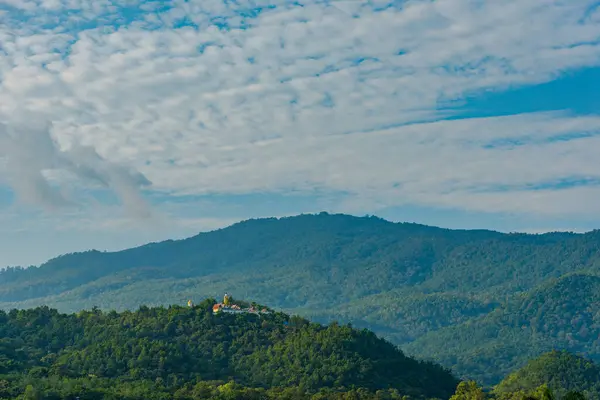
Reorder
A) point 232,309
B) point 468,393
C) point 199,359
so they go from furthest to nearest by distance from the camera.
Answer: point 232,309, point 199,359, point 468,393

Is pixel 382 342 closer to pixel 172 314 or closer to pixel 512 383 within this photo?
pixel 512 383

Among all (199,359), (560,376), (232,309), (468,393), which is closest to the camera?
(468,393)

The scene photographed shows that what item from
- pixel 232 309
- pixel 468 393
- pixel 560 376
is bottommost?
pixel 560 376

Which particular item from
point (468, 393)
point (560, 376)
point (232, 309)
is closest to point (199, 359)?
point (232, 309)

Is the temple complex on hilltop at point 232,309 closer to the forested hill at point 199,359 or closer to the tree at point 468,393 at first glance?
the forested hill at point 199,359

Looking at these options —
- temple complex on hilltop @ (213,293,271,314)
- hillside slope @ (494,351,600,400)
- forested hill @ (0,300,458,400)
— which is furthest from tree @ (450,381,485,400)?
temple complex on hilltop @ (213,293,271,314)

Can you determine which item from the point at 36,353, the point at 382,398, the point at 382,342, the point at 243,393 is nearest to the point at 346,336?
the point at 382,342

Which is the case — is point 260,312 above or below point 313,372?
above

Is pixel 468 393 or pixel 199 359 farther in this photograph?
pixel 199 359

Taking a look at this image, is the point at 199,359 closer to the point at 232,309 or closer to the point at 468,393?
the point at 232,309
